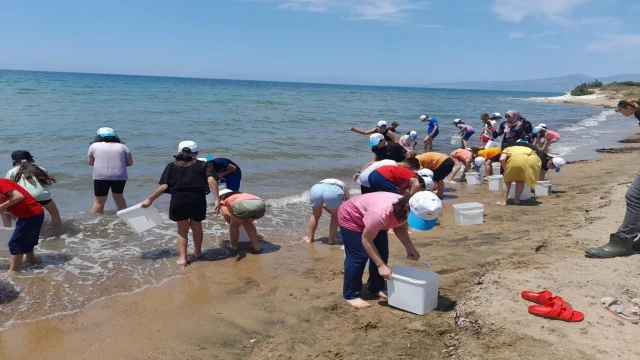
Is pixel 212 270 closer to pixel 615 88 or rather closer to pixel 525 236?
pixel 525 236

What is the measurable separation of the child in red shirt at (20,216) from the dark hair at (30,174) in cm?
94

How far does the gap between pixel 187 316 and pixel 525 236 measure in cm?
453

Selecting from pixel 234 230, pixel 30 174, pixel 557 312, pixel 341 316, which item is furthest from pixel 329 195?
pixel 30 174

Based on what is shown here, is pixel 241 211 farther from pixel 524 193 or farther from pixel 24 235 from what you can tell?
pixel 524 193

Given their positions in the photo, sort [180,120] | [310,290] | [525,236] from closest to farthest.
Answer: [310,290]
[525,236]
[180,120]

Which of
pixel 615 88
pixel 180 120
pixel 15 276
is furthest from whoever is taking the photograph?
pixel 615 88

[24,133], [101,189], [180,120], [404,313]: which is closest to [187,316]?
[404,313]

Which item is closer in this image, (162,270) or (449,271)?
(449,271)

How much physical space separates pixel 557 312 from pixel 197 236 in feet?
13.8

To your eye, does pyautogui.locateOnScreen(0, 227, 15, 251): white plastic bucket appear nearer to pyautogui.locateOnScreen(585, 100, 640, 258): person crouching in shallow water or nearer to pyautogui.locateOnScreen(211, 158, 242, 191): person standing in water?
pyautogui.locateOnScreen(211, 158, 242, 191): person standing in water

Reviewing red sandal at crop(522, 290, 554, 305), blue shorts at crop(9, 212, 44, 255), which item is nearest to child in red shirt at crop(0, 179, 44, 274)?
blue shorts at crop(9, 212, 44, 255)

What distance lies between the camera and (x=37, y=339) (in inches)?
167

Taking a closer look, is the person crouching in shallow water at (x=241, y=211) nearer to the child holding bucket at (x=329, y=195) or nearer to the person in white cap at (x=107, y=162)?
the child holding bucket at (x=329, y=195)

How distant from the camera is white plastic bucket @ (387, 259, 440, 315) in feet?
13.9
